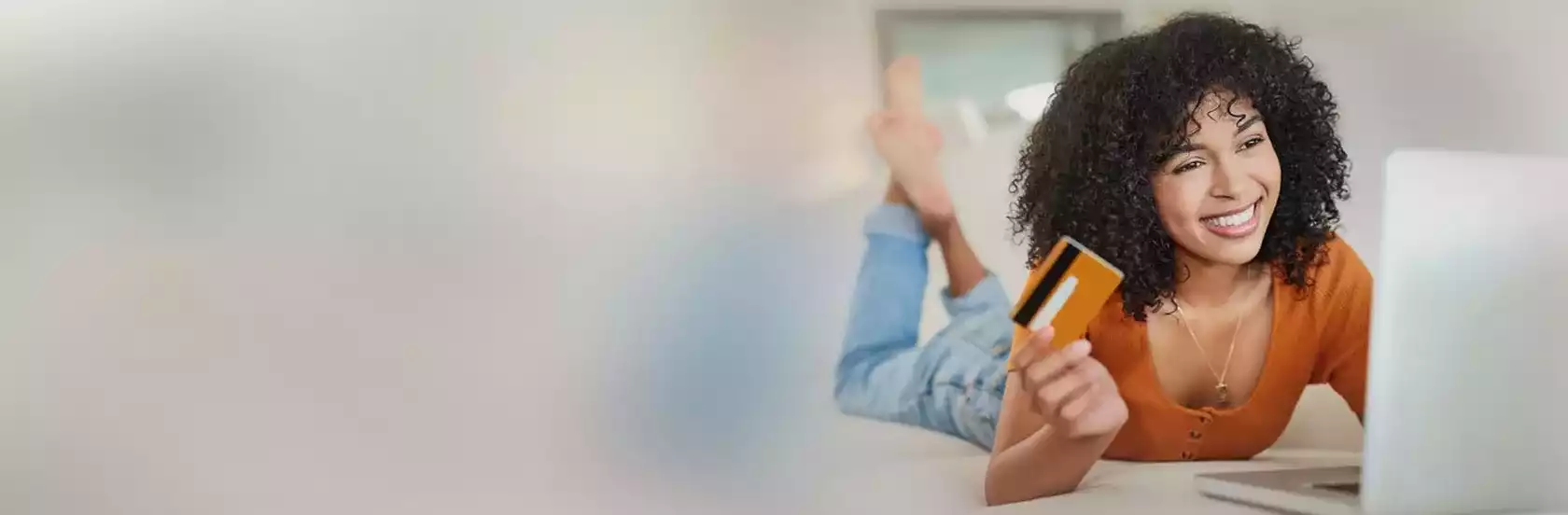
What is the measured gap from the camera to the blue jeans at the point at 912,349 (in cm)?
95

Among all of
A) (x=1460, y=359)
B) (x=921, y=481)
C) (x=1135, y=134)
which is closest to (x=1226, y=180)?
(x=1135, y=134)

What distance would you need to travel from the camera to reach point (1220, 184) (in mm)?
991

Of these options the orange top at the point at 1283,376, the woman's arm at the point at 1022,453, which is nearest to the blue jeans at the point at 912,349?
the woman's arm at the point at 1022,453

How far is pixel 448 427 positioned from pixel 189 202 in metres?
0.29

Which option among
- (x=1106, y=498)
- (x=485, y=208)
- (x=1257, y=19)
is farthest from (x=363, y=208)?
(x=1257, y=19)

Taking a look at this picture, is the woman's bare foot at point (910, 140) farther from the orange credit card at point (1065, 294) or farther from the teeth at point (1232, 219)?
the teeth at point (1232, 219)

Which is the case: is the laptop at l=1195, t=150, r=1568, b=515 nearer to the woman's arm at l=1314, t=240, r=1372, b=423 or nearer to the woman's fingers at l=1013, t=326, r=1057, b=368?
the woman's arm at l=1314, t=240, r=1372, b=423

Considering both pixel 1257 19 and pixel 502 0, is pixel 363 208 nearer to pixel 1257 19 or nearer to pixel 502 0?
pixel 502 0

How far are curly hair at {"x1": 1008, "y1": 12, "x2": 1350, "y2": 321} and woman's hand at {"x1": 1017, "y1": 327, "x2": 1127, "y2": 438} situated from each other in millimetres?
72

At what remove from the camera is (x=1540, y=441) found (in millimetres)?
1044

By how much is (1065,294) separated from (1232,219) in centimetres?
20

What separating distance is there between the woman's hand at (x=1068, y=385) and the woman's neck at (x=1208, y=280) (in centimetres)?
13

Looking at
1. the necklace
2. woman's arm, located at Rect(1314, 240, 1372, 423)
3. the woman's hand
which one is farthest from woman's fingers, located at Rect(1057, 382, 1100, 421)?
woman's arm, located at Rect(1314, 240, 1372, 423)

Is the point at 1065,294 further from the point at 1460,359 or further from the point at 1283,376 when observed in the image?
the point at 1460,359
